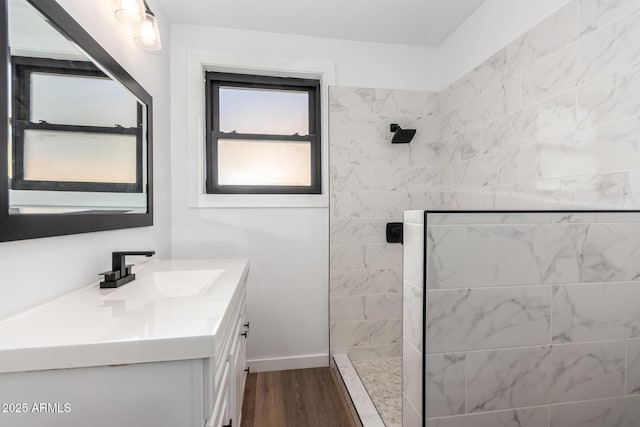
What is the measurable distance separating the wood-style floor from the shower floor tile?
0.58 feet

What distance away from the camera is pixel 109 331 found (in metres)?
0.67

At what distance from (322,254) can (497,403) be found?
1368mm

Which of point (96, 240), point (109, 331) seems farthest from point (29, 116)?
point (109, 331)

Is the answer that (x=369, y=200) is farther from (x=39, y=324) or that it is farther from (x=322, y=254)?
(x=39, y=324)

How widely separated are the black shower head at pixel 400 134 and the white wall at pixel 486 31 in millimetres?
487

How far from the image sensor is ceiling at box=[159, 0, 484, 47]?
1.84 meters

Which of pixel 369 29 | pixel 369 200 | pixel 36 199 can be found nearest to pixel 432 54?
pixel 369 29

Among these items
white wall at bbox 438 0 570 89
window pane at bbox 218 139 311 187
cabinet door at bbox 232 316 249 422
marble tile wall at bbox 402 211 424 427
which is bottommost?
cabinet door at bbox 232 316 249 422

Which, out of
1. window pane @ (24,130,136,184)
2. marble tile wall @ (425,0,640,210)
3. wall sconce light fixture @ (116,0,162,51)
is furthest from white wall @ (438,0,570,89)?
window pane @ (24,130,136,184)

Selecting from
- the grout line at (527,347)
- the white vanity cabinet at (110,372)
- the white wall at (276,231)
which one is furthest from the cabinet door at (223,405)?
the white wall at (276,231)

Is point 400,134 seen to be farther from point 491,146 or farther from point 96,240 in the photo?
point 96,240

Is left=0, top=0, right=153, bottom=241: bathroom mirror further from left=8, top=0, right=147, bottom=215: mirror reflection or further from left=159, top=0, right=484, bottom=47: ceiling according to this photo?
left=159, top=0, right=484, bottom=47: ceiling

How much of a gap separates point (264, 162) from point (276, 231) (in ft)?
1.71

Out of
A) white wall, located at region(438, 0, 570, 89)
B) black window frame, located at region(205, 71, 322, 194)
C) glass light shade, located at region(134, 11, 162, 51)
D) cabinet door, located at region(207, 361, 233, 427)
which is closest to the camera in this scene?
cabinet door, located at region(207, 361, 233, 427)
